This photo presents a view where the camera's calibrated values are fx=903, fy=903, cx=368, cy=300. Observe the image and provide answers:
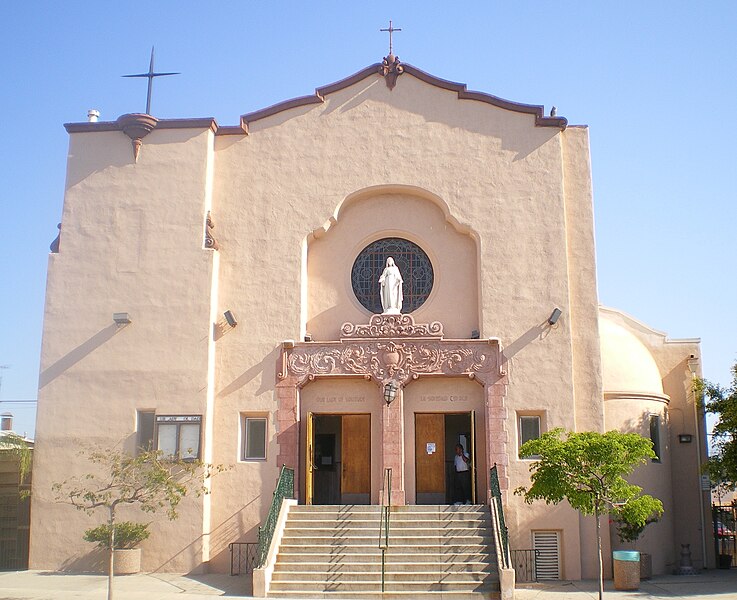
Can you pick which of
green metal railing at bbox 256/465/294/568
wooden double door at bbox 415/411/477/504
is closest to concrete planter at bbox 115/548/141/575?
green metal railing at bbox 256/465/294/568

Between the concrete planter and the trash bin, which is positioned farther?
the concrete planter

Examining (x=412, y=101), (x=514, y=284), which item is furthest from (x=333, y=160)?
(x=514, y=284)

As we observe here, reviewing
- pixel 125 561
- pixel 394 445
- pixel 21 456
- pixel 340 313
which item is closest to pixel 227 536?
pixel 125 561

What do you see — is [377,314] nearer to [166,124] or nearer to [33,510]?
[166,124]

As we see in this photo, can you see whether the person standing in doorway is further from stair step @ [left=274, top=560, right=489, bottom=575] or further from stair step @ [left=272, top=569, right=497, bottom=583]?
stair step @ [left=272, top=569, right=497, bottom=583]

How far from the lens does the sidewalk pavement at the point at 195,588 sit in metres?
17.3

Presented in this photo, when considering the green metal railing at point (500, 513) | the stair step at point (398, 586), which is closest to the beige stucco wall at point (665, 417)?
the green metal railing at point (500, 513)

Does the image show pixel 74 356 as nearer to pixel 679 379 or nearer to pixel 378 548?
pixel 378 548

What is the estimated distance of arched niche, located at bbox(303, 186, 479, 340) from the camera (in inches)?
848

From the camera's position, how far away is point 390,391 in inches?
805

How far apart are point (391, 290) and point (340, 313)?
1425mm

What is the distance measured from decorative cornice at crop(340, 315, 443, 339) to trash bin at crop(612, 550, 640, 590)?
20.4 feet

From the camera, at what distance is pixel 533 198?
21438 millimetres

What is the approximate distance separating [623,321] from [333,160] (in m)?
9.19
